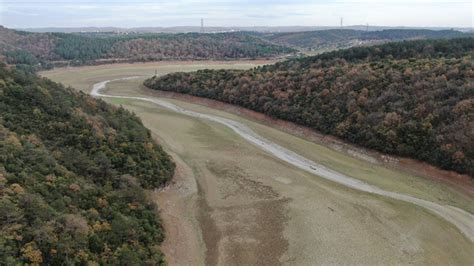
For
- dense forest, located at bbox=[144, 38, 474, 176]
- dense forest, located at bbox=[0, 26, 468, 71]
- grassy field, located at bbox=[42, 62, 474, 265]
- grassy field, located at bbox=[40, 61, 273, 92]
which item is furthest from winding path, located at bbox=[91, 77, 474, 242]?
dense forest, located at bbox=[0, 26, 468, 71]

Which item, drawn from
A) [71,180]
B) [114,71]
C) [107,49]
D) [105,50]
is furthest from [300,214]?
[107,49]

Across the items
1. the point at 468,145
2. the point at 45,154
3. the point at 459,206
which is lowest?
the point at 459,206

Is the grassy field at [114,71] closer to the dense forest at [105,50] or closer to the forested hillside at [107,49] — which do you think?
the dense forest at [105,50]

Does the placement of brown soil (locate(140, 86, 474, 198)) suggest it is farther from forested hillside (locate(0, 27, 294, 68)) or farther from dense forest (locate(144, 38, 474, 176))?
forested hillside (locate(0, 27, 294, 68))

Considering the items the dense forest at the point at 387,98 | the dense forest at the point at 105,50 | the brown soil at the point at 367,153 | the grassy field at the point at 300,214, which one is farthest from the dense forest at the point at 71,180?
the dense forest at the point at 105,50

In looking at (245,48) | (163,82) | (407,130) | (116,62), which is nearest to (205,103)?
(163,82)

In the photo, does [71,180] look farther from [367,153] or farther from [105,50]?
[105,50]

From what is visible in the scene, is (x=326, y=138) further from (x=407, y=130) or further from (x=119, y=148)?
(x=119, y=148)
